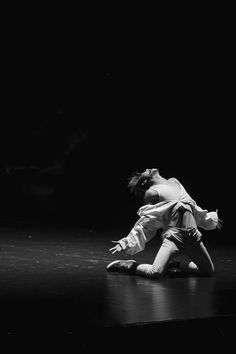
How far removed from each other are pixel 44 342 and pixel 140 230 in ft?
7.23

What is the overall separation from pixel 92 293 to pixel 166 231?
103 centimetres

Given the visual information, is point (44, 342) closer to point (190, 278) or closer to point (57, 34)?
point (190, 278)

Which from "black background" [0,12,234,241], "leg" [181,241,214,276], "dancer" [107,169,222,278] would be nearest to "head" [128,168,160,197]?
"dancer" [107,169,222,278]

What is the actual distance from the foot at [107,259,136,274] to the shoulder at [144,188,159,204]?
1.71 ft

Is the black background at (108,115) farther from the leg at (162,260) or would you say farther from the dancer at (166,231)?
the leg at (162,260)

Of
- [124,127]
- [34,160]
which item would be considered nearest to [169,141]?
[124,127]

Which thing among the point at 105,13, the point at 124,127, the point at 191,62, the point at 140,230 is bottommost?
the point at 140,230

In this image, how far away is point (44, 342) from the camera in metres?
3.46

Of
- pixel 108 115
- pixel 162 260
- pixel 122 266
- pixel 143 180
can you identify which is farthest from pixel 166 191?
pixel 108 115

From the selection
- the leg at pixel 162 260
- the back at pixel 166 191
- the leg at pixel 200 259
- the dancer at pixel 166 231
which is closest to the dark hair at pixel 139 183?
the dancer at pixel 166 231

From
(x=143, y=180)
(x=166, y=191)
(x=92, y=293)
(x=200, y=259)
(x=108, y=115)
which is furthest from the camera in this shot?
(x=108, y=115)

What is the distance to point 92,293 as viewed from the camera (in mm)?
4777

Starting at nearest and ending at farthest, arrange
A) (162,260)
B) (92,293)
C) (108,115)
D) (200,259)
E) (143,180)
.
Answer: (92,293) < (162,260) < (200,259) < (143,180) < (108,115)

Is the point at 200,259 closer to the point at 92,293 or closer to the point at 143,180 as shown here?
the point at 143,180
